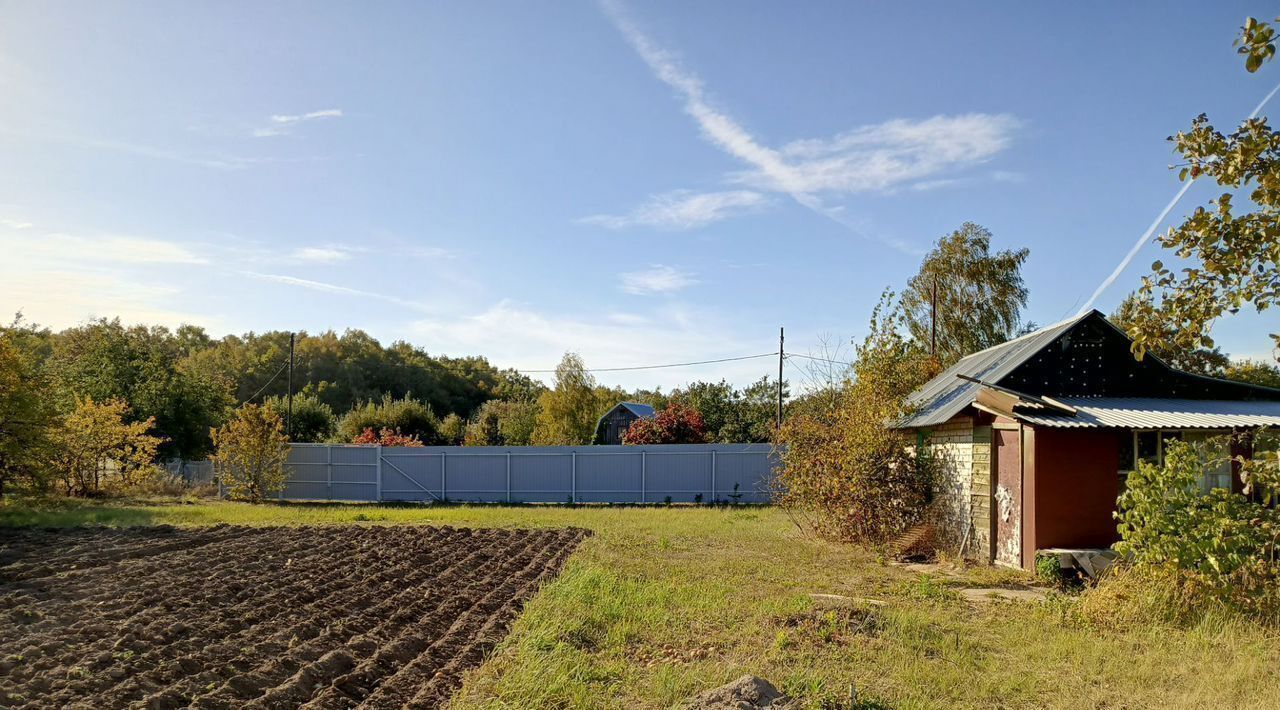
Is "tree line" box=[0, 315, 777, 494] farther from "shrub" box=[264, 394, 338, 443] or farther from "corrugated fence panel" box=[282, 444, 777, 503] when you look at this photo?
"corrugated fence panel" box=[282, 444, 777, 503]

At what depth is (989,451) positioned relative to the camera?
13195 mm

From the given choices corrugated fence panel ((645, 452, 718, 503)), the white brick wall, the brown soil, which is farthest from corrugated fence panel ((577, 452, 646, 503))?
the white brick wall

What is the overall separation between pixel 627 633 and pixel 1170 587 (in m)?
5.47

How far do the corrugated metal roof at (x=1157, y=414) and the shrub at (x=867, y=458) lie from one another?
3001 millimetres

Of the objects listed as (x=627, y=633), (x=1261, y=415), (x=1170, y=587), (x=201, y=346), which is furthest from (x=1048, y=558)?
(x=201, y=346)

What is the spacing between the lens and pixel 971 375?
1609 centimetres

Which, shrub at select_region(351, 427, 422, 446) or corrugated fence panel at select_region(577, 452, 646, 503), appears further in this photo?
shrub at select_region(351, 427, 422, 446)

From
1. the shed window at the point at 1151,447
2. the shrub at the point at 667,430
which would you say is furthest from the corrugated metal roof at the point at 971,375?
the shrub at the point at 667,430

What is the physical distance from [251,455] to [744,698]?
76.8 ft

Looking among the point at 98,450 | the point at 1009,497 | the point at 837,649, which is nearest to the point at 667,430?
the point at 98,450

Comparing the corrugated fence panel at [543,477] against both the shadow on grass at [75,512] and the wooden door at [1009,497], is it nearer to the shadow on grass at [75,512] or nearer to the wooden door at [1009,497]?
the shadow on grass at [75,512]

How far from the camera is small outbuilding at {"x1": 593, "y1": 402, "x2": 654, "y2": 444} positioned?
4050 cm

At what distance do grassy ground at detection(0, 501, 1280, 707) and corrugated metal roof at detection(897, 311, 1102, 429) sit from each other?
9.75 ft

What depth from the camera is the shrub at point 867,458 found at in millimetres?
14977
